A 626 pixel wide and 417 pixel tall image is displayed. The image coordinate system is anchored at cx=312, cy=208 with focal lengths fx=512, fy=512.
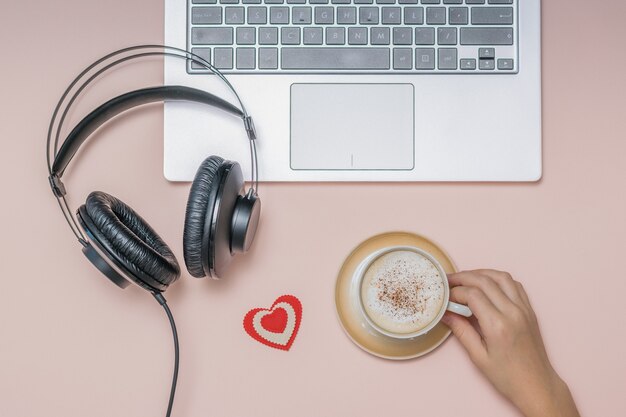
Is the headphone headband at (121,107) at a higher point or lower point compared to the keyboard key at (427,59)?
lower

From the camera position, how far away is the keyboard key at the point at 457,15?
722 mm

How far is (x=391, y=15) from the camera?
0.72 meters

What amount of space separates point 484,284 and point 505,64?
31cm

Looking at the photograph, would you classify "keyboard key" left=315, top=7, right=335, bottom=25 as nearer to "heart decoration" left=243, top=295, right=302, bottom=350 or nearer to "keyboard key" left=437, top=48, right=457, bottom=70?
"keyboard key" left=437, top=48, right=457, bottom=70

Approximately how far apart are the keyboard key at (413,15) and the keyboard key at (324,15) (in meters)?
0.10

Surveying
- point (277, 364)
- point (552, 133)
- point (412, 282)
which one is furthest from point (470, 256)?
point (277, 364)

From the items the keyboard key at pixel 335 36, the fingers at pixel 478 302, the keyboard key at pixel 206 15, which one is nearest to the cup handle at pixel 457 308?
the fingers at pixel 478 302

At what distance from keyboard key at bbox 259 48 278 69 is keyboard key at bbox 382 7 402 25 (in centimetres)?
16

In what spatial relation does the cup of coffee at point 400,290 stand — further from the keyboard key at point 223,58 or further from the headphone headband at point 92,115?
the keyboard key at point 223,58

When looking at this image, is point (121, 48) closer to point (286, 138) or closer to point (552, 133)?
point (286, 138)

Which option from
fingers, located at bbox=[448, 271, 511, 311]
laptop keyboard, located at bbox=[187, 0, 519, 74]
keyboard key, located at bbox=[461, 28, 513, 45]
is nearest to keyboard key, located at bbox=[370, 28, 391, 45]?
laptop keyboard, located at bbox=[187, 0, 519, 74]

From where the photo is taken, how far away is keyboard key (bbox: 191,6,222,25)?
721 millimetres

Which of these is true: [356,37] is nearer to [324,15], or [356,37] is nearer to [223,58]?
[324,15]

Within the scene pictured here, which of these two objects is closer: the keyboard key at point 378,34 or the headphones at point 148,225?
the headphones at point 148,225
